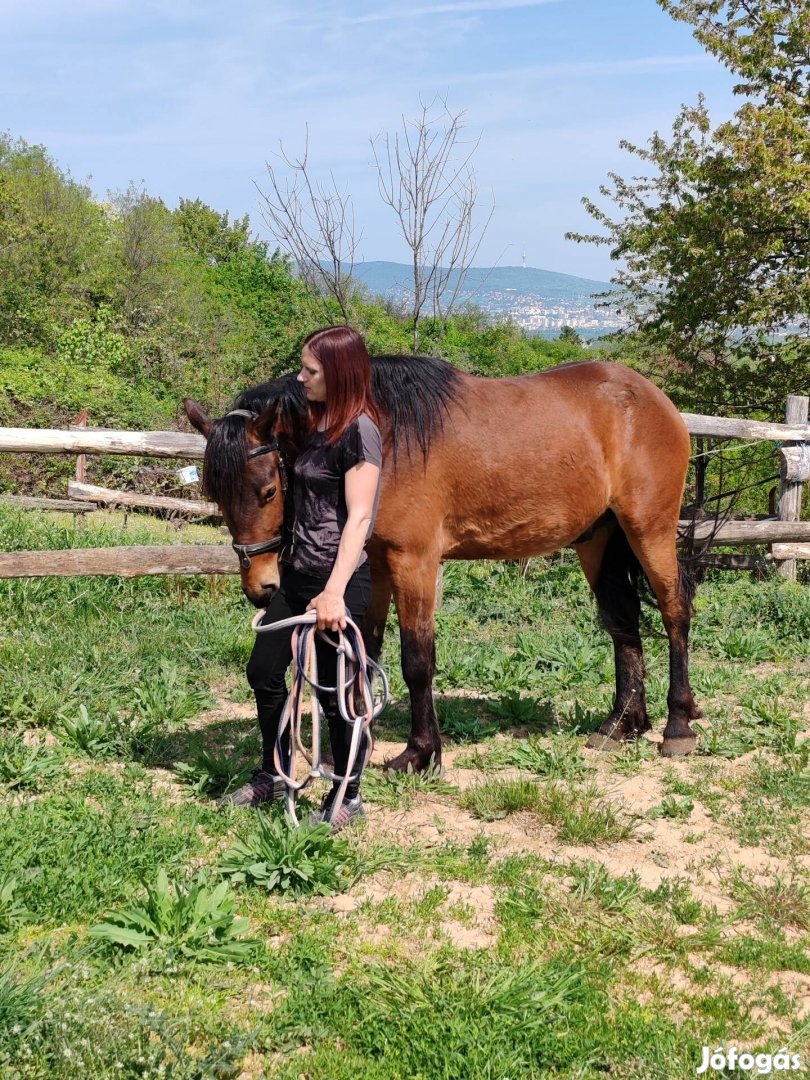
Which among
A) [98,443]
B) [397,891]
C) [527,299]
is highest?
[527,299]

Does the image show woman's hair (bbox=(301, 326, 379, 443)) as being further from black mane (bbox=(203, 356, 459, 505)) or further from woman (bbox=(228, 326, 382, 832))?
black mane (bbox=(203, 356, 459, 505))

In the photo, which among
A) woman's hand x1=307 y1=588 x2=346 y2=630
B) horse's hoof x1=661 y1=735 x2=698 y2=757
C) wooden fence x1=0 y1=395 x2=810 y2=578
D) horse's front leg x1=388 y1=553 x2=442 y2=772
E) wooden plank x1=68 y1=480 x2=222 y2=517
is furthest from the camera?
wooden plank x1=68 y1=480 x2=222 y2=517

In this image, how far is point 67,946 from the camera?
274 centimetres

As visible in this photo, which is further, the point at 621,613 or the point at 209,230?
the point at 209,230

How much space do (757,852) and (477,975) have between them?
5.13ft

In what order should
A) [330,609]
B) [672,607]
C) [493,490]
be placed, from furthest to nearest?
1. [672,607]
2. [493,490]
3. [330,609]

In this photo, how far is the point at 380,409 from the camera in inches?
165

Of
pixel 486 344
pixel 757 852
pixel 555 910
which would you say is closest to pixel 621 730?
pixel 757 852

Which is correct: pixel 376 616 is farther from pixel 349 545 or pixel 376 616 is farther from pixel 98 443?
pixel 98 443

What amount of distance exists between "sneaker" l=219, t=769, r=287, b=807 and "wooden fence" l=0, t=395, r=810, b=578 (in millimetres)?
2214

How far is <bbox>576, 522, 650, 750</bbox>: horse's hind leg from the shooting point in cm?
502

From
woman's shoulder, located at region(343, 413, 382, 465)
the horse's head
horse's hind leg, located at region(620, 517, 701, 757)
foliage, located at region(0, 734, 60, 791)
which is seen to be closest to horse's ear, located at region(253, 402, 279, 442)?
the horse's head

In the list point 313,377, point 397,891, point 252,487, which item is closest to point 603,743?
point 397,891

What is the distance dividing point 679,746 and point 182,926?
2845 mm
